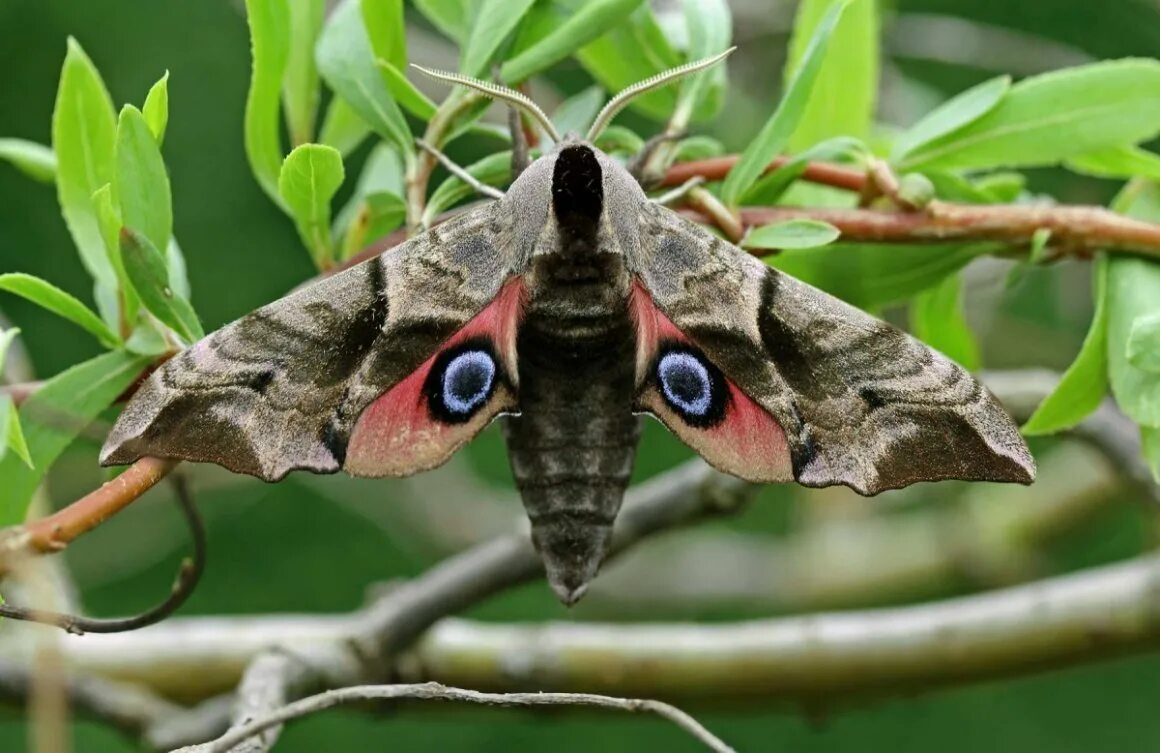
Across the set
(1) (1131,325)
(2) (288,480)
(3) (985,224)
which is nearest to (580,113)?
(3) (985,224)

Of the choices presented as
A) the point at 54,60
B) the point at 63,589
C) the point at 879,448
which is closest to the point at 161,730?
the point at 63,589

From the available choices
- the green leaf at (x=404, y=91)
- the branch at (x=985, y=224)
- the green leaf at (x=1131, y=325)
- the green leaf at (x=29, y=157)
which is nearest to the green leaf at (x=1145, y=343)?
the green leaf at (x=1131, y=325)

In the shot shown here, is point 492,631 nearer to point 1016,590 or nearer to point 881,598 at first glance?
point 1016,590

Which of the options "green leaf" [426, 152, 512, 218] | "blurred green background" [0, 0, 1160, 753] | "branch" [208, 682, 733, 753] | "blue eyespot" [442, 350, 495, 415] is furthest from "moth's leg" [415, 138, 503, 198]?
"blurred green background" [0, 0, 1160, 753]

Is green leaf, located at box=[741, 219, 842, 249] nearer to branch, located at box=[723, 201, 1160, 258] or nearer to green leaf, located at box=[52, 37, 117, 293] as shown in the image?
branch, located at box=[723, 201, 1160, 258]

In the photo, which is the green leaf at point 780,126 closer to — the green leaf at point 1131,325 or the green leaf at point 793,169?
the green leaf at point 793,169
